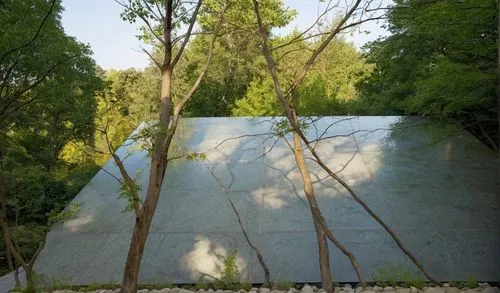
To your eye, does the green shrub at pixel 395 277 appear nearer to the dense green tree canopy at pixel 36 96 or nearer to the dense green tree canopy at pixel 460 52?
the dense green tree canopy at pixel 460 52

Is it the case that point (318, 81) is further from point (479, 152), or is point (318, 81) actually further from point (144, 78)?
point (144, 78)

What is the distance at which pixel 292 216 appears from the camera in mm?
4906

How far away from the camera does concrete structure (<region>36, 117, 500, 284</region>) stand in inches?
165

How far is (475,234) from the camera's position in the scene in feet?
14.6

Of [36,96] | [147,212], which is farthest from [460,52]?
[36,96]

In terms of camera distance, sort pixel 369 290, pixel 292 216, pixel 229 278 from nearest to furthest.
→ pixel 369 290
pixel 229 278
pixel 292 216

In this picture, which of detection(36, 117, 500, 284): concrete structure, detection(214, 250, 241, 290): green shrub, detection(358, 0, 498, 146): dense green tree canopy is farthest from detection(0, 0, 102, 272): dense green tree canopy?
detection(358, 0, 498, 146): dense green tree canopy

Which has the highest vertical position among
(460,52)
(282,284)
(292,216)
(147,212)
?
(460,52)

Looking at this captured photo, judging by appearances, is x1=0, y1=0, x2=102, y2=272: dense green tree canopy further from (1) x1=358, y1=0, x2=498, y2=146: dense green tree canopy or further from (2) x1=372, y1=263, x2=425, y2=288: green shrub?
(1) x1=358, y1=0, x2=498, y2=146: dense green tree canopy

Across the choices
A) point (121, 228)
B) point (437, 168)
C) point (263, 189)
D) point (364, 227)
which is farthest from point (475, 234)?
point (121, 228)

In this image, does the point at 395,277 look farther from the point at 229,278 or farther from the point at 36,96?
the point at 36,96

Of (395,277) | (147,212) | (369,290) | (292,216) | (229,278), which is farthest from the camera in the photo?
(292,216)

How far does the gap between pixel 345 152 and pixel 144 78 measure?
9513mm

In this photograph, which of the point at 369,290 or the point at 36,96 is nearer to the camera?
the point at 369,290
